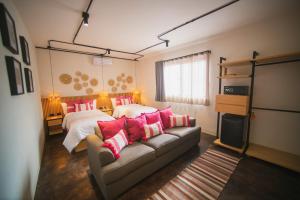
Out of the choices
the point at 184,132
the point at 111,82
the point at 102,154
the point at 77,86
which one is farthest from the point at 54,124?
the point at 184,132

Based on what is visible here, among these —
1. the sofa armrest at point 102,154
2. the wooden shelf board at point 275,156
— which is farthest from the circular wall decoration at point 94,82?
the wooden shelf board at point 275,156

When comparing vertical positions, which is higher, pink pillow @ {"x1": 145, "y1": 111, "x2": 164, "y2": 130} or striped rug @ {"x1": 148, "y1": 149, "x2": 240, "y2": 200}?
pink pillow @ {"x1": 145, "y1": 111, "x2": 164, "y2": 130}

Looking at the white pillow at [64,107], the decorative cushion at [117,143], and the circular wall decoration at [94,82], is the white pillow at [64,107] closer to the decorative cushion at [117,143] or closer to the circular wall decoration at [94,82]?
the circular wall decoration at [94,82]

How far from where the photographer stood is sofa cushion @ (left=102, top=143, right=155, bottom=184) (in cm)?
151

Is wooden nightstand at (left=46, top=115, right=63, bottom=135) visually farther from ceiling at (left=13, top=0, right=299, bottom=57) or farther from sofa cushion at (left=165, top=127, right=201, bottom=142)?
sofa cushion at (left=165, top=127, right=201, bottom=142)

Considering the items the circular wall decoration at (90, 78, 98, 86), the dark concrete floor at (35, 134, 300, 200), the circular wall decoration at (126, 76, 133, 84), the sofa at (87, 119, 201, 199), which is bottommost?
the dark concrete floor at (35, 134, 300, 200)

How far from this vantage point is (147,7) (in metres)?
1.92

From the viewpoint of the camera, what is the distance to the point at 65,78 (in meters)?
4.03

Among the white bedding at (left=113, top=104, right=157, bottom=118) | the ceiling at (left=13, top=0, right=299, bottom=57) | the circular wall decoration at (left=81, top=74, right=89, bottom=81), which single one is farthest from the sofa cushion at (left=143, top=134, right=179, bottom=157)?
the circular wall decoration at (left=81, top=74, right=89, bottom=81)

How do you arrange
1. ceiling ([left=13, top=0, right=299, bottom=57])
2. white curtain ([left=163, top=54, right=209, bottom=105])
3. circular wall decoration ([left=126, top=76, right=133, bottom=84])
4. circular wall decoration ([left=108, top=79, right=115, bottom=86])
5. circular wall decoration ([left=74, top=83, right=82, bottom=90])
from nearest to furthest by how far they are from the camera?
1. ceiling ([left=13, top=0, right=299, bottom=57])
2. white curtain ([left=163, top=54, right=209, bottom=105])
3. circular wall decoration ([left=74, top=83, right=82, bottom=90])
4. circular wall decoration ([left=108, top=79, right=115, bottom=86])
5. circular wall decoration ([left=126, top=76, right=133, bottom=84])

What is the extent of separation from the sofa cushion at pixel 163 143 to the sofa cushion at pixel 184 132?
0.15 m

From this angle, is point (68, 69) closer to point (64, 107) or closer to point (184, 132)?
point (64, 107)

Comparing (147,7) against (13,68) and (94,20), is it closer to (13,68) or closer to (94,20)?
(94,20)

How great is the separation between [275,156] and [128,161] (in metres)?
2.62
